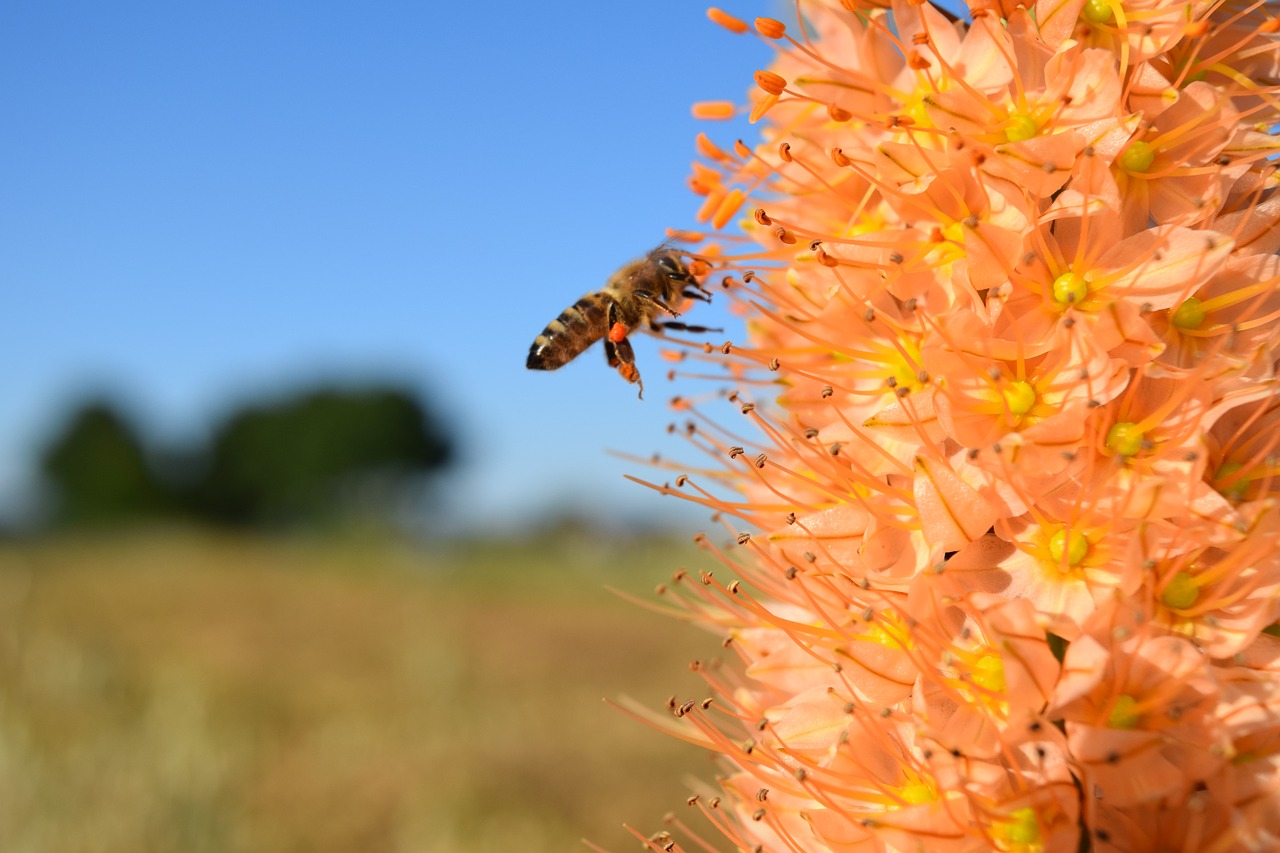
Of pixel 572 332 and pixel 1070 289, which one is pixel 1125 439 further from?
pixel 572 332

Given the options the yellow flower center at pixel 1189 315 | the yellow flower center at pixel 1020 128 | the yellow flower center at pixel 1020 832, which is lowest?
the yellow flower center at pixel 1020 832

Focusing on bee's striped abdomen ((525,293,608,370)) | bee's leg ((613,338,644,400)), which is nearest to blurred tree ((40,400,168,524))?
bee's striped abdomen ((525,293,608,370))

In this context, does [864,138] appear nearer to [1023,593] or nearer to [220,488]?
[1023,593]

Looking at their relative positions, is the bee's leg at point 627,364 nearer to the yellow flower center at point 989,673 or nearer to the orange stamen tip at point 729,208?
the orange stamen tip at point 729,208

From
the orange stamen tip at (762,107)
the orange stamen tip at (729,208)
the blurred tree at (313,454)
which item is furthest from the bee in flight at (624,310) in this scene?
the blurred tree at (313,454)

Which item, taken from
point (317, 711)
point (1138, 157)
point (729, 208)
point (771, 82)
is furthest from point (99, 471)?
point (1138, 157)

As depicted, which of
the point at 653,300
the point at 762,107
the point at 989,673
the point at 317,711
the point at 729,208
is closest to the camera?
the point at 989,673
